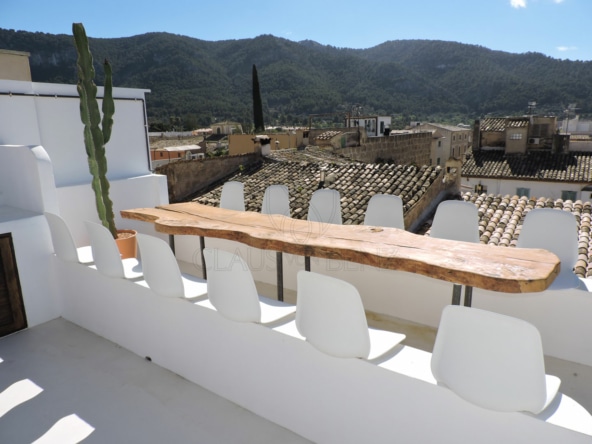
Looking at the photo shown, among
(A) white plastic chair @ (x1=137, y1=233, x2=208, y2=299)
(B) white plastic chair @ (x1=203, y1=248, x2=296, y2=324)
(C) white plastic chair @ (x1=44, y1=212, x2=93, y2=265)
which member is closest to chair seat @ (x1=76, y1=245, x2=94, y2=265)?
(C) white plastic chair @ (x1=44, y1=212, x2=93, y2=265)

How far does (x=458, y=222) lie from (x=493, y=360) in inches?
77.2

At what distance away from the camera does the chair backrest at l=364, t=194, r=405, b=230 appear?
12.1 feet

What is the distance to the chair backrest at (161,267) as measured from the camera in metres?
2.55

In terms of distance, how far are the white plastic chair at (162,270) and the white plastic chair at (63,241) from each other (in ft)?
3.28

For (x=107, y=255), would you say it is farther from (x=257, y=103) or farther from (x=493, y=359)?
(x=257, y=103)

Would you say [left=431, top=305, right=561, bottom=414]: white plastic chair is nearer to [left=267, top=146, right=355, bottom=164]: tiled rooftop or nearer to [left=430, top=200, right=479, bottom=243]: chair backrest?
[left=430, top=200, right=479, bottom=243]: chair backrest

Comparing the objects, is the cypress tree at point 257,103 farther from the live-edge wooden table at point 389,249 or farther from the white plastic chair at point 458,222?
the white plastic chair at point 458,222

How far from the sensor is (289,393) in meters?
2.25

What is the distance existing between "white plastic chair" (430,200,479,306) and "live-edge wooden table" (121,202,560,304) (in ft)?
2.10

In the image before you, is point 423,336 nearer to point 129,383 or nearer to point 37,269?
point 129,383

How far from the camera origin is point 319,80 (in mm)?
48125

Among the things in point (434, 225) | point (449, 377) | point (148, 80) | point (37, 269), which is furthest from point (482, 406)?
point (148, 80)

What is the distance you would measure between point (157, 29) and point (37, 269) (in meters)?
46.2

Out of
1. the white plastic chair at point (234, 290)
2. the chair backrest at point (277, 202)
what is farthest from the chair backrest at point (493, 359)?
the chair backrest at point (277, 202)
